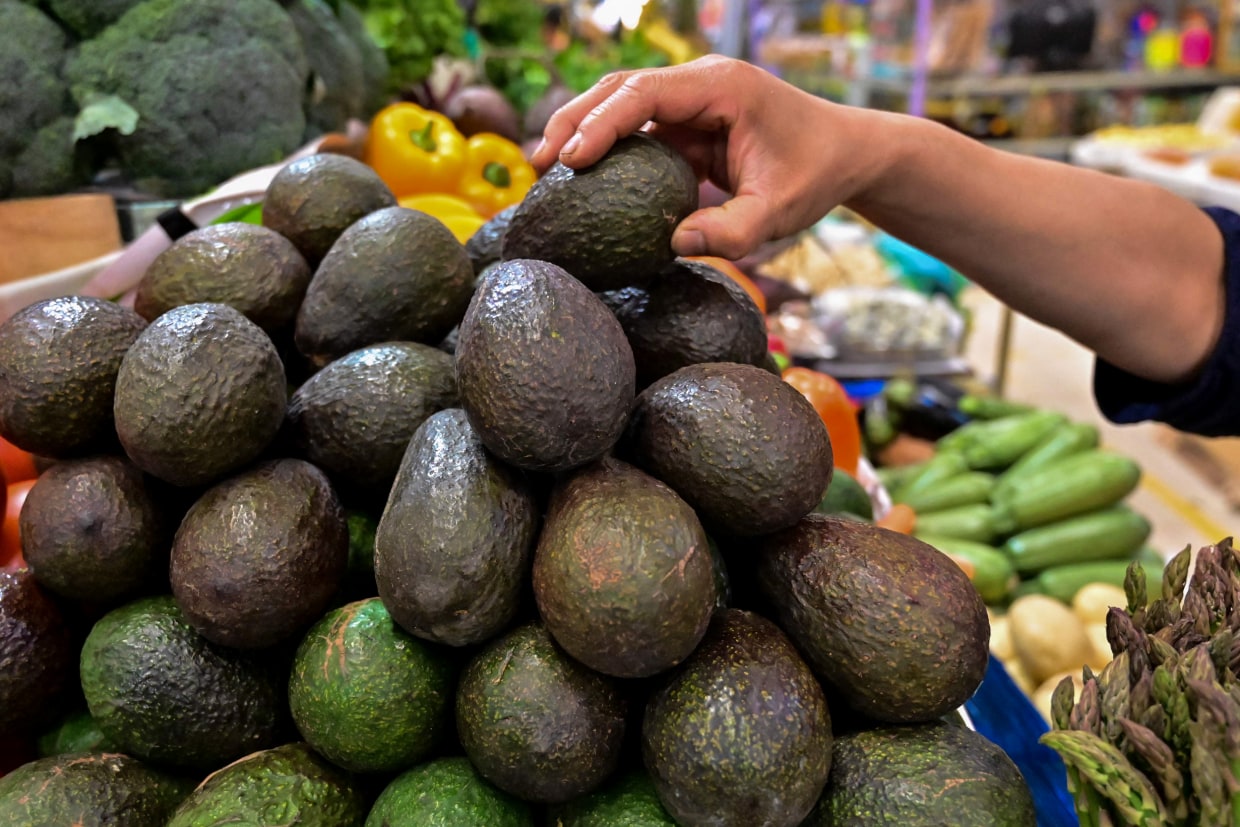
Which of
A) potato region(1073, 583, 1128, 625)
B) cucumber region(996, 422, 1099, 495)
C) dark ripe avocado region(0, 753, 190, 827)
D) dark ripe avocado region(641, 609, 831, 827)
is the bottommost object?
potato region(1073, 583, 1128, 625)

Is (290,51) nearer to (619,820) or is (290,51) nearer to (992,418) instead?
(619,820)

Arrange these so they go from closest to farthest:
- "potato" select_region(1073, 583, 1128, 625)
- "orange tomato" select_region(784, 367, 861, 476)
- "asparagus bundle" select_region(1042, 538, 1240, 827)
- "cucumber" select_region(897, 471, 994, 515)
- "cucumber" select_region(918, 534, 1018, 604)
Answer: "asparagus bundle" select_region(1042, 538, 1240, 827)
"orange tomato" select_region(784, 367, 861, 476)
"potato" select_region(1073, 583, 1128, 625)
"cucumber" select_region(918, 534, 1018, 604)
"cucumber" select_region(897, 471, 994, 515)

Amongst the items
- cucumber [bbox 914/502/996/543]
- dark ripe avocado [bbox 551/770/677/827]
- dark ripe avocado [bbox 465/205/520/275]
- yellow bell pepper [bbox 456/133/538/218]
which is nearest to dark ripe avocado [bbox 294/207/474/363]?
dark ripe avocado [bbox 465/205/520/275]

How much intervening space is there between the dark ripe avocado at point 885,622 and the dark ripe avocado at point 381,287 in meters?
0.53

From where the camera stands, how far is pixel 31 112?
1863mm

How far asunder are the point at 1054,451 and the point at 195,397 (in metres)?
2.61

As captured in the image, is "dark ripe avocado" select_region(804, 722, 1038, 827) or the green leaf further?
the green leaf

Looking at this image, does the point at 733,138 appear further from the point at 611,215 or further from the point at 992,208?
the point at 992,208

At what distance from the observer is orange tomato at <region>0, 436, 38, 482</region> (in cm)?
122

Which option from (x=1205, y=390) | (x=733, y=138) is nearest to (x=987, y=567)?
(x=1205, y=390)

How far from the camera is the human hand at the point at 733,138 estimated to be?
3.10 ft

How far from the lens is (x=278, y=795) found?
0.78 meters

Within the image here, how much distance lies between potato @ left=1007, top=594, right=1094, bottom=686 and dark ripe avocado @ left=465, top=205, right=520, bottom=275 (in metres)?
1.64

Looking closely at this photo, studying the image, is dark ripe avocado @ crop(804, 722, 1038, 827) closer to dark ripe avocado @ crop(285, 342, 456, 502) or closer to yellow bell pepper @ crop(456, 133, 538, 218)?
dark ripe avocado @ crop(285, 342, 456, 502)
